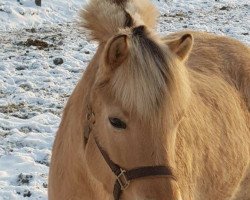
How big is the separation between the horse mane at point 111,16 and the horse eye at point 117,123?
0.60 meters

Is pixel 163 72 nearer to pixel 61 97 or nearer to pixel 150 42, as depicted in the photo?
pixel 150 42

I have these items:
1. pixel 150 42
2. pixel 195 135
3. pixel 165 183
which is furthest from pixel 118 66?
pixel 195 135

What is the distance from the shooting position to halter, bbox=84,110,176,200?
225cm

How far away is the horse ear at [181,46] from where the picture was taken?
251cm

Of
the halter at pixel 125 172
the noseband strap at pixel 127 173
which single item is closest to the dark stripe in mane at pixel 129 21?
the halter at pixel 125 172

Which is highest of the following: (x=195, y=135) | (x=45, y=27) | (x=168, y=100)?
(x=168, y=100)

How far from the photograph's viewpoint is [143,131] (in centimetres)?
226

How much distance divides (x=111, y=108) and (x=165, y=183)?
46cm

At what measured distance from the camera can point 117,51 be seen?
93.6 inches

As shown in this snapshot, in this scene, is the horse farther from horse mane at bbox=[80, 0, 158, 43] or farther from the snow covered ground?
the snow covered ground

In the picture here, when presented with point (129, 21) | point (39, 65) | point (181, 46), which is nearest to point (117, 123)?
point (181, 46)

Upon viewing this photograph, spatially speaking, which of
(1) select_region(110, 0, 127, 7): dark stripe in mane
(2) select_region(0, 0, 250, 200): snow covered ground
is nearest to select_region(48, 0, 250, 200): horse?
(1) select_region(110, 0, 127, 7): dark stripe in mane

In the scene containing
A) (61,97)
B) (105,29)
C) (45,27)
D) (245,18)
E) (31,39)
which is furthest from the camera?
(245,18)

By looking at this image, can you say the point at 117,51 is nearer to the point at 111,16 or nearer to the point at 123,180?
the point at 111,16
